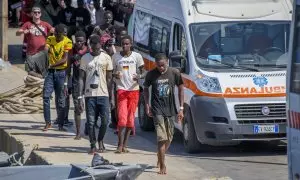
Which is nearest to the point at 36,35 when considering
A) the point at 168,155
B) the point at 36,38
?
the point at 36,38

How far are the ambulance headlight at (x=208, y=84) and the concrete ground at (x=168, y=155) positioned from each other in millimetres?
1095

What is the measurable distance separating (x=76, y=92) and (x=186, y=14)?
2.36 metres

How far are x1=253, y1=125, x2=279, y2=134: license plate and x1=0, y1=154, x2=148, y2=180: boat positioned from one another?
356 centimetres

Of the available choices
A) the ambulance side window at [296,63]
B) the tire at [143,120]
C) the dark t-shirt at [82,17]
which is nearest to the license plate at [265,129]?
the tire at [143,120]

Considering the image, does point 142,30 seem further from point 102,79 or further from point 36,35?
point 102,79

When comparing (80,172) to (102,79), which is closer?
(80,172)

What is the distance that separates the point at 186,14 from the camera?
54.1ft

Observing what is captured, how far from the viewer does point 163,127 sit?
1439 centimetres

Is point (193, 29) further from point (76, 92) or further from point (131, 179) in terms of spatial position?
point (131, 179)

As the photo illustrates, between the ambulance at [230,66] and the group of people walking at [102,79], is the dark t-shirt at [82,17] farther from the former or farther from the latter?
the ambulance at [230,66]

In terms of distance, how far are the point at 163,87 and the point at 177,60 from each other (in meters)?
1.78

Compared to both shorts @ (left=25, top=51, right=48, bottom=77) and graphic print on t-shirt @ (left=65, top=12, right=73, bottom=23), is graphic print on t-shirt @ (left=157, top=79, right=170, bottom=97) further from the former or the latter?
graphic print on t-shirt @ (left=65, top=12, right=73, bottom=23)

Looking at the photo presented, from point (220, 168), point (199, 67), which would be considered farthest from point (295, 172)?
point (199, 67)

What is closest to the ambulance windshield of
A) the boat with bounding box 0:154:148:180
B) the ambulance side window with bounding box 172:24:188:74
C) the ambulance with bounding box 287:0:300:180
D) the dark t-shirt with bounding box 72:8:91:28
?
the ambulance side window with bounding box 172:24:188:74
